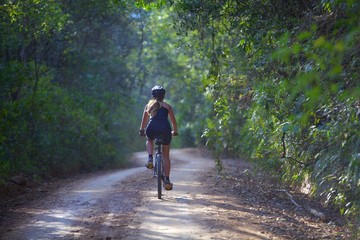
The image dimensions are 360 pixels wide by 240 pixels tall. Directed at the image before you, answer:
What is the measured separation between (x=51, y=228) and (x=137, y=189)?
12.4 feet

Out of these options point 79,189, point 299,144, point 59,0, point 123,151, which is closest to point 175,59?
point 123,151

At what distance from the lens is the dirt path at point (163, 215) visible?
24.7 ft

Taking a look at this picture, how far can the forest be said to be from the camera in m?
6.95

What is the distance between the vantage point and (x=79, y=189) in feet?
40.7

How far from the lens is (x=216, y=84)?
1142 cm

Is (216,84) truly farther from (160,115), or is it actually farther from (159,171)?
(159,171)

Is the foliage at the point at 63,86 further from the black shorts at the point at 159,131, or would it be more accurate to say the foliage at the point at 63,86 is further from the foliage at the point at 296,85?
the foliage at the point at 296,85

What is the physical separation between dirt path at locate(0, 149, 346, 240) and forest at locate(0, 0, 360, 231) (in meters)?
0.66

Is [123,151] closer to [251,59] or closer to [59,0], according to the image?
[59,0]

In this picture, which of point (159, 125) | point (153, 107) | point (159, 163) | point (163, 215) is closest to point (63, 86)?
point (153, 107)

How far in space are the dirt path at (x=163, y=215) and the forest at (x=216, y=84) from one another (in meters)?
0.66

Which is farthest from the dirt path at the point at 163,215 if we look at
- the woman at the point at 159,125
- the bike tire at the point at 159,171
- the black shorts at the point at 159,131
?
the black shorts at the point at 159,131

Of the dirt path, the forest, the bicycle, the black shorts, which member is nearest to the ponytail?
the black shorts

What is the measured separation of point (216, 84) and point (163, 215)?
381 cm
